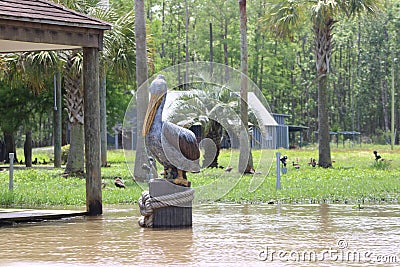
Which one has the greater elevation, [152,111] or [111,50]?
[111,50]

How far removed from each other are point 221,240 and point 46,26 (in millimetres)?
5522

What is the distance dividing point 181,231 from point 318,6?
19686 millimetres

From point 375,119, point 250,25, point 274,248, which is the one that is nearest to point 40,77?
point 274,248

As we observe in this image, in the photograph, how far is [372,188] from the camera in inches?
847

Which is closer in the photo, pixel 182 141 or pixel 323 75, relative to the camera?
pixel 182 141

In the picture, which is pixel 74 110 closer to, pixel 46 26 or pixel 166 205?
pixel 46 26

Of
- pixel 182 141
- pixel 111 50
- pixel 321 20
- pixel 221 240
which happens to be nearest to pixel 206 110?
pixel 111 50

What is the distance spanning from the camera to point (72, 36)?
15.9 meters

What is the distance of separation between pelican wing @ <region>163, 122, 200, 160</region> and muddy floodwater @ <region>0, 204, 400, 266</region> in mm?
1148

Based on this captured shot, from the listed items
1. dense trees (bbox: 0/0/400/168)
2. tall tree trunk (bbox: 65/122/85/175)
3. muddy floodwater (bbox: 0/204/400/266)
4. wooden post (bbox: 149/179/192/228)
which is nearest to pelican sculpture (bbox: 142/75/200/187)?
wooden post (bbox: 149/179/192/228)

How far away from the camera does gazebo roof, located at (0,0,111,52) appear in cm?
1488

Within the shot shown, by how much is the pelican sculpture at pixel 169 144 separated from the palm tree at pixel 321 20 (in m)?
18.5

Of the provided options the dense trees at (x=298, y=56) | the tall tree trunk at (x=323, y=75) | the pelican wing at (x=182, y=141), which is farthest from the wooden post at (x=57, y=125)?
the dense trees at (x=298, y=56)

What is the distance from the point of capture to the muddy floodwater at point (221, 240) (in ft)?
33.4
